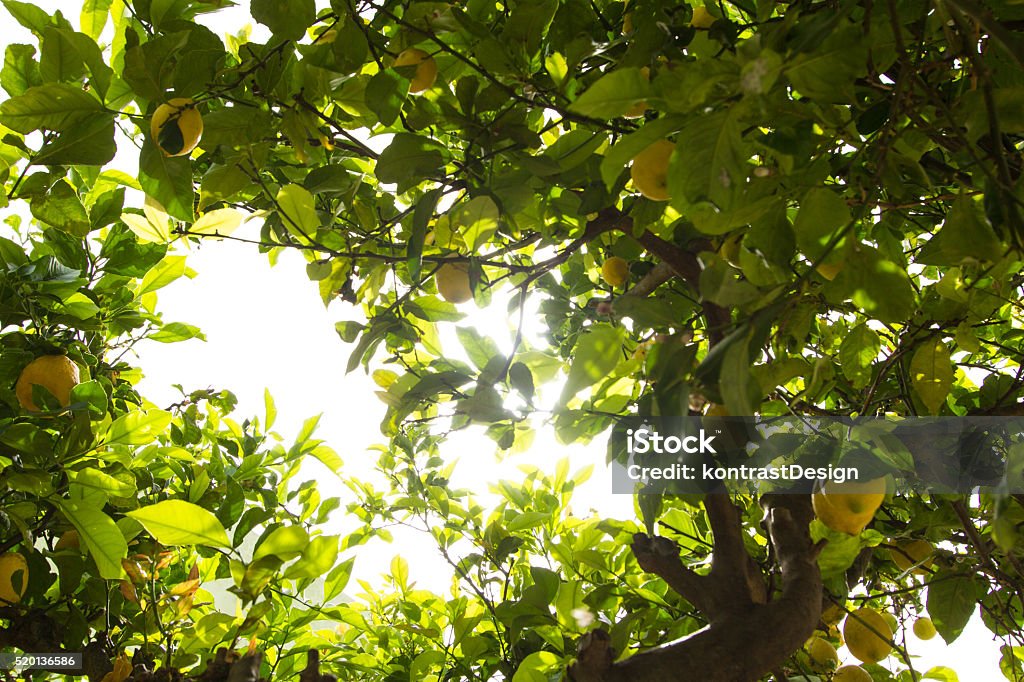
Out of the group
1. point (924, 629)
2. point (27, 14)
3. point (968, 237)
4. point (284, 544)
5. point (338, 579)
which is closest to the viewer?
point (968, 237)

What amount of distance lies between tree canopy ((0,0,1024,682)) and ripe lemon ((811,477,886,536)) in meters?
0.06

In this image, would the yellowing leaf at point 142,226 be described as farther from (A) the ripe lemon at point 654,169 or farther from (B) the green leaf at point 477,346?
(A) the ripe lemon at point 654,169

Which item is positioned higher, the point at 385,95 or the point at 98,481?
the point at 385,95

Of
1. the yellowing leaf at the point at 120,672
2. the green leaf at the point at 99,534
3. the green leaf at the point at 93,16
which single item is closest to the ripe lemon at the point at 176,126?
the green leaf at the point at 93,16

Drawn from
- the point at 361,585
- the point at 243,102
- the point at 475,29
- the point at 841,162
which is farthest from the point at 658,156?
the point at 361,585

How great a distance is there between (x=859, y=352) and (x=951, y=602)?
43 centimetres

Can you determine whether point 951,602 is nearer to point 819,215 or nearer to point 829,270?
point 829,270

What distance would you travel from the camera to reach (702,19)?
937mm

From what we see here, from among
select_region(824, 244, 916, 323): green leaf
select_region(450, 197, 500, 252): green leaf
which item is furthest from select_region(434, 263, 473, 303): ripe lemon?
select_region(824, 244, 916, 323): green leaf

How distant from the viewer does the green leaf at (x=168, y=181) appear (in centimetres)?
82

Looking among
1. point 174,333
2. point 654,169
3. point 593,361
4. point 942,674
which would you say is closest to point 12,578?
point 174,333

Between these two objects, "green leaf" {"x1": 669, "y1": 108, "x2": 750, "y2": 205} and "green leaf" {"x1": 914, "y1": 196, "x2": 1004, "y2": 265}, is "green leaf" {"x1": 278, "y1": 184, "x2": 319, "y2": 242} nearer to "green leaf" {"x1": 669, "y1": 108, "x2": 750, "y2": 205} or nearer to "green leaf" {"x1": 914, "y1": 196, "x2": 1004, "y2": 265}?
"green leaf" {"x1": 669, "y1": 108, "x2": 750, "y2": 205}

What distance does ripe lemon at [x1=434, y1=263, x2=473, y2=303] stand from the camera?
3.27 feet

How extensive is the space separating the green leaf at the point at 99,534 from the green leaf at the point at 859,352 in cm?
108
